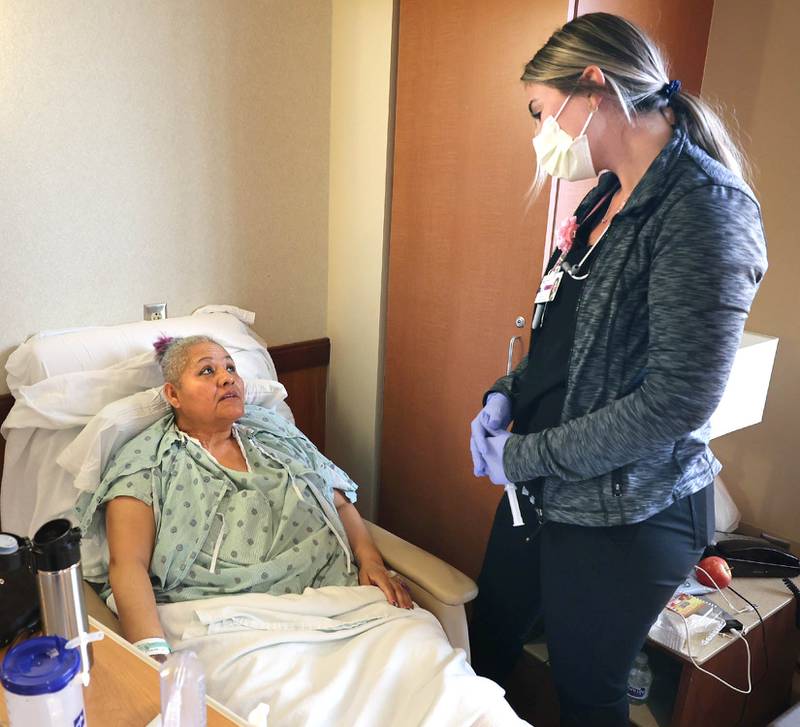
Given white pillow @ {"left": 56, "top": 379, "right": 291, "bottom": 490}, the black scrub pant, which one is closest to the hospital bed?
white pillow @ {"left": 56, "top": 379, "right": 291, "bottom": 490}

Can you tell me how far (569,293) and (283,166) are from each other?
1288 millimetres

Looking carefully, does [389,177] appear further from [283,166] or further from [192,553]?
[192,553]

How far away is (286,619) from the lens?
1.43 m

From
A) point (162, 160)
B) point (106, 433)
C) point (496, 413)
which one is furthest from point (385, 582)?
point (162, 160)

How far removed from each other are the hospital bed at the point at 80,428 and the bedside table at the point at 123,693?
544mm

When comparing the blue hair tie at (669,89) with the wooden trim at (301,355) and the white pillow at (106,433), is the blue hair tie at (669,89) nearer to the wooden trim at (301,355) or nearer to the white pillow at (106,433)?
the white pillow at (106,433)

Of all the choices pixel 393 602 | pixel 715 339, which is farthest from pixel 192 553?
pixel 715 339

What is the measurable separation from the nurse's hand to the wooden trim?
42.8 inches

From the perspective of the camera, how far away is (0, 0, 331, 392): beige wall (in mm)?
1740

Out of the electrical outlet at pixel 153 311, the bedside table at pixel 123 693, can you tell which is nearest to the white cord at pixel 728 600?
the bedside table at pixel 123 693

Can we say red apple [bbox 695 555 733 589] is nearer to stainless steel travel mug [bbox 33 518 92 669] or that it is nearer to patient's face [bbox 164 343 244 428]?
patient's face [bbox 164 343 244 428]

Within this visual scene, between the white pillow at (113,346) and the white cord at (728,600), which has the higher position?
the white pillow at (113,346)

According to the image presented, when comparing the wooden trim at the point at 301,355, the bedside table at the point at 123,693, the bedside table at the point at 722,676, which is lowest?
the bedside table at the point at 722,676

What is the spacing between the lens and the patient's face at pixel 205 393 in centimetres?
170
